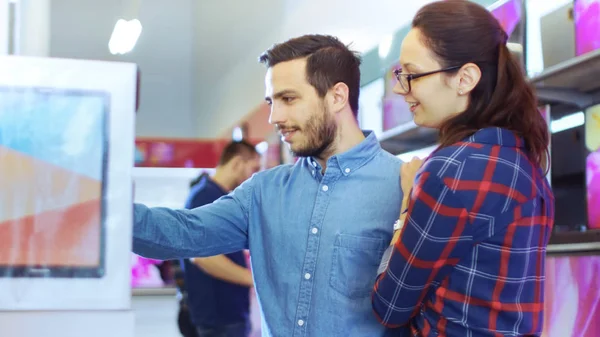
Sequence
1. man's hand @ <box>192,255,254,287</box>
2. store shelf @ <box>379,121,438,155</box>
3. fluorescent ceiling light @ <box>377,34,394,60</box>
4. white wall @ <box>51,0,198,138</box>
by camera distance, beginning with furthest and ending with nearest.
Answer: white wall @ <box>51,0,198,138</box> → fluorescent ceiling light @ <box>377,34,394,60</box> → man's hand @ <box>192,255,254,287</box> → store shelf @ <box>379,121,438,155</box>

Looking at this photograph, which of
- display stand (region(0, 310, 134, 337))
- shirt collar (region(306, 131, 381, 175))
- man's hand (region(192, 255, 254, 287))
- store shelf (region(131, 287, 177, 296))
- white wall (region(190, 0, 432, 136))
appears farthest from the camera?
store shelf (region(131, 287, 177, 296))

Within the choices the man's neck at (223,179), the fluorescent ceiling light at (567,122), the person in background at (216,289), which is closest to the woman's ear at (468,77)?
the fluorescent ceiling light at (567,122)

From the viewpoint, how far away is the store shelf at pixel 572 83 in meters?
2.05

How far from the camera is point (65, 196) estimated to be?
111cm

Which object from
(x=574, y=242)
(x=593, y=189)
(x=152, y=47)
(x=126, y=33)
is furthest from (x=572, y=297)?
(x=152, y=47)

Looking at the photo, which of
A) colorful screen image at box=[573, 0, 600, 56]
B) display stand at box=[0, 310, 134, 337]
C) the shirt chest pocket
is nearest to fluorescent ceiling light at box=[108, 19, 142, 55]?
colorful screen image at box=[573, 0, 600, 56]

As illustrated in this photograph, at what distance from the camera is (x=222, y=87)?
410 inches

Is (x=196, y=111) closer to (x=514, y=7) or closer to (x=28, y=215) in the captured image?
(x=514, y=7)

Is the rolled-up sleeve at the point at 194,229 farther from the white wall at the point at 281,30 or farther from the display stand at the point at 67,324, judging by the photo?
the white wall at the point at 281,30

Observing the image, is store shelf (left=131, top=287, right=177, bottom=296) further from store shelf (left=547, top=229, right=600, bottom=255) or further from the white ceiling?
store shelf (left=547, top=229, right=600, bottom=255)

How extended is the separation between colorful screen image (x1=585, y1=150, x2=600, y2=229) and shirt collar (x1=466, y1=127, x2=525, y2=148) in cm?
92

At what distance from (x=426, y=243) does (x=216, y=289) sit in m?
2.31

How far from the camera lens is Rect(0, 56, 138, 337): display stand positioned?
1093mm

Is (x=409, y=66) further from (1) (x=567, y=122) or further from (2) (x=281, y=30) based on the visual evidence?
(2) (x=281, y=30)
